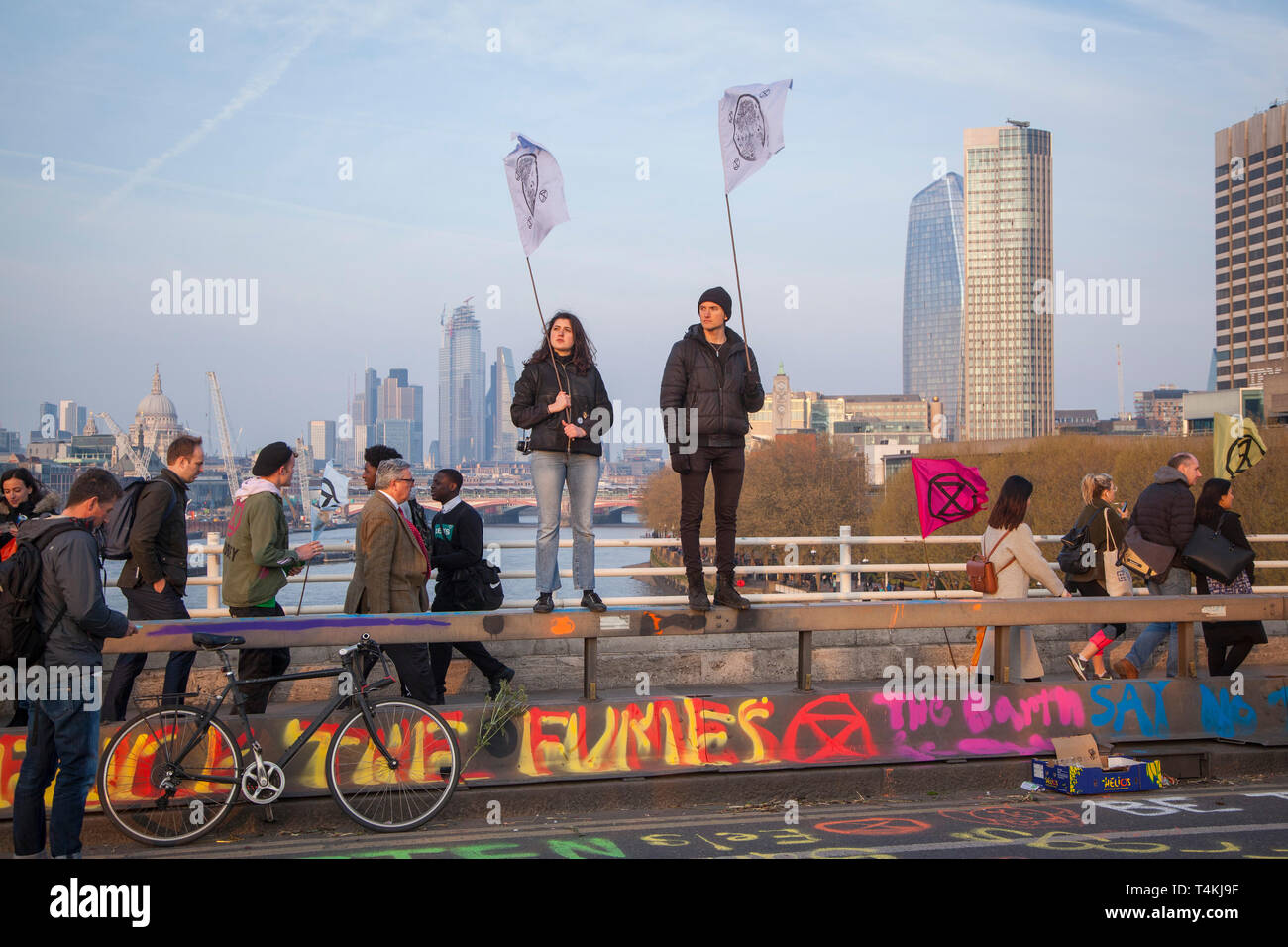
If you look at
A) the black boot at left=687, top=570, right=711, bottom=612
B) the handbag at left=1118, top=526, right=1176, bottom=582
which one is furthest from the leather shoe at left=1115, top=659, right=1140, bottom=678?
the black boot at left=687, top=570, right=711, bottom=612

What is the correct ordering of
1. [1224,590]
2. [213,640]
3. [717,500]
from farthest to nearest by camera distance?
[1224,590]
[717,500]
[213,640]

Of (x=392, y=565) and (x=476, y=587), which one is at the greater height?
(x=392, y=565)

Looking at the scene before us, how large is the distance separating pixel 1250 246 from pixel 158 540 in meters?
189

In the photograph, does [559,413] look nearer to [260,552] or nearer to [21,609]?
[260,552]

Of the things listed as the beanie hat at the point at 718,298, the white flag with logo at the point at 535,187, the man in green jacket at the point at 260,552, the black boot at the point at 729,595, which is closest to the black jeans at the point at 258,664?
the man in green jacket at the point at 260,552

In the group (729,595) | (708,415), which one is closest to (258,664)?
(729,595)

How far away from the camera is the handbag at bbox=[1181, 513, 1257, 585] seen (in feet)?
32.6

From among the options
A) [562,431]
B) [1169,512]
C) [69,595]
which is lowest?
[69,595]

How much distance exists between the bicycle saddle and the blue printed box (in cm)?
516

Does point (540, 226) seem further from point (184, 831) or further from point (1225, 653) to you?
point (1225, 653)

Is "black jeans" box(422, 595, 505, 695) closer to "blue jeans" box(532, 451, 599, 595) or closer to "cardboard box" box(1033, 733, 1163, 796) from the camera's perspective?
"blue jeans" box(532, 451, 599, 595)

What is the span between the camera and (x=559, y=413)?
828 cm

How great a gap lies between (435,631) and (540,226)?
3.16m
